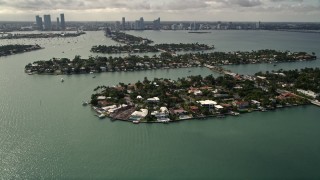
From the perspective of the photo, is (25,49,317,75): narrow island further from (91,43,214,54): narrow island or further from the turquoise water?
the turquoise water

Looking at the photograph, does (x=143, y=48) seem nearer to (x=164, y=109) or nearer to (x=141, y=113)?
(x=164, y=109)

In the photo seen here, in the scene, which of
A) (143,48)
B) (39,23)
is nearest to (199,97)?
(143,48)

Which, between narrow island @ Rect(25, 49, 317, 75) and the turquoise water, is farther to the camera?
narrow island @ Rect(25, 49, 317, 75)

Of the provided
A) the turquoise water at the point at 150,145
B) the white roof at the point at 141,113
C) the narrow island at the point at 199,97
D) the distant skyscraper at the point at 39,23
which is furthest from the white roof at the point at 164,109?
the distant skyscraper at the point at 39,23

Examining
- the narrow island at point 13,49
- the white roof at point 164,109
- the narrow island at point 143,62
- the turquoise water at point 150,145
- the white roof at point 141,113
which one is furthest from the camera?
the narrow island at point 13,49

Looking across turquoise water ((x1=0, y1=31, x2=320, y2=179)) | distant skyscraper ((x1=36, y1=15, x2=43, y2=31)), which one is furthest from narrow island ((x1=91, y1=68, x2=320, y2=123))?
distant skyscraper ((x1=36, y1=15, x2=43, y2=31))

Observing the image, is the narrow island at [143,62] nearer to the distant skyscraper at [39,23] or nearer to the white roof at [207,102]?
the white roof at [207,102]
